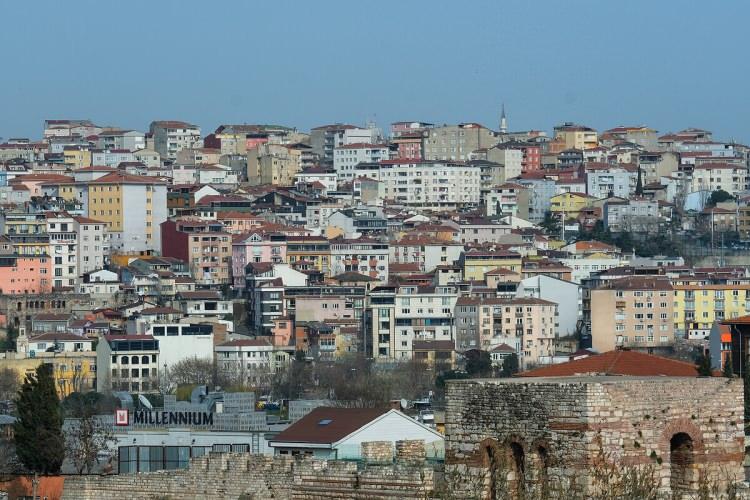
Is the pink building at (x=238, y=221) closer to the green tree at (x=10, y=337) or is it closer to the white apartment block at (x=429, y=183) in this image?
the white apartment block at (x=429, y=183)

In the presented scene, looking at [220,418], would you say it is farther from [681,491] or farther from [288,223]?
[288,223]

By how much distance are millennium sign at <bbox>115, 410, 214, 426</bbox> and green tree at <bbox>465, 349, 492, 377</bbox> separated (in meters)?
32.0

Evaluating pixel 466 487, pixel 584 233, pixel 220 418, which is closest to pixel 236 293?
pixel 584 233

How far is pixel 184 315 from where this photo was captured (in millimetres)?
85438

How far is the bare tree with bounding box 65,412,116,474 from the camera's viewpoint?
36147 mm

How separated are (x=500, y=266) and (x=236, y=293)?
10.4m

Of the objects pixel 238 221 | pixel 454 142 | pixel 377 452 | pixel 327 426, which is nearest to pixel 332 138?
pixel 454 142

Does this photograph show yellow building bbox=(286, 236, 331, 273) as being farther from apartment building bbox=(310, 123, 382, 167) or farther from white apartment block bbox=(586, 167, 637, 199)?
apartment building bbox=(310, 123, 382, 167)

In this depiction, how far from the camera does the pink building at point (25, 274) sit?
9081 centimetres

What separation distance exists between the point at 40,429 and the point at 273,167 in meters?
94.6

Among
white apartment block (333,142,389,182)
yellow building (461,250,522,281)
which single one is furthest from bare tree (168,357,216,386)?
white apartment block (333,142,389,182)

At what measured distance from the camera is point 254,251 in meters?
98.6

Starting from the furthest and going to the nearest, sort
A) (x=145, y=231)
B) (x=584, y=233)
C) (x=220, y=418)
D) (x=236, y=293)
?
(x=584, y=233)
(x=145, y=231)
(x=236, y=293)
(x=220, y=418)

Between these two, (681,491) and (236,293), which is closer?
(681,491)
